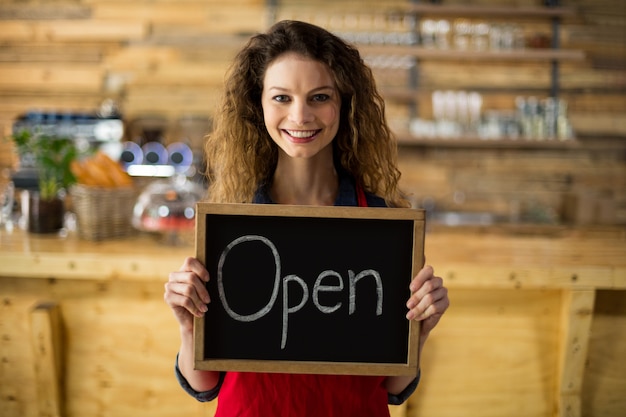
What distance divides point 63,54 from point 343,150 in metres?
4.07

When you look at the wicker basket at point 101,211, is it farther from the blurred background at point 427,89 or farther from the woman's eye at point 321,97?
the woman's eye at point 321,97

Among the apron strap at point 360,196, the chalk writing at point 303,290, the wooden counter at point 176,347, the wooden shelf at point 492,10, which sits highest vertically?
the wooden shelf at point 492,10

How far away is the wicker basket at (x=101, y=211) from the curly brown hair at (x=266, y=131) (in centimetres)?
88

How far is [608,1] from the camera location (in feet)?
15.6

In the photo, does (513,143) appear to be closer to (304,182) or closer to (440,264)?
(440,264)

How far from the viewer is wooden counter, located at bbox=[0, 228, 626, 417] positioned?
2.09 meters

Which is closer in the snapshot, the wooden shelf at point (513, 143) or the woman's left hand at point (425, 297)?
the woman's left hand at point (425, 297)

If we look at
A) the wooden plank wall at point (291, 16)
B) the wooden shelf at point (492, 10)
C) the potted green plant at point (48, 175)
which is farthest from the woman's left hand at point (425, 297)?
the wooden shelf at point (492, 10)

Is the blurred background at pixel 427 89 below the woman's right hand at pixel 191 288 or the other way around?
the other way around

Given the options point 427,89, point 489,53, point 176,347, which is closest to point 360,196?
point 176,347

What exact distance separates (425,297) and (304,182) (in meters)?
0.40

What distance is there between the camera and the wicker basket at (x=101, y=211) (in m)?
2.28

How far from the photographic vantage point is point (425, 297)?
3.91ft

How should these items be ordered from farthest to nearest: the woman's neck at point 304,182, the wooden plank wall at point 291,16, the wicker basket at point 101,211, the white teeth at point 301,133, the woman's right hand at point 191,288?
the wooden plank wall at point 291,16, the wicker basket at point 101,211, the woman's neck at point 304,182, the white teeth at point 301,133, the woman's right hand at point 191,288
